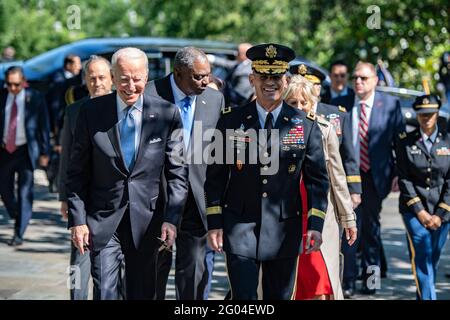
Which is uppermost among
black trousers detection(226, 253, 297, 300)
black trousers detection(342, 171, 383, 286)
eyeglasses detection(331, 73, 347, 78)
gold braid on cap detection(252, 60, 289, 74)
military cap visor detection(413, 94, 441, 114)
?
gold braid on cap detection(252, 60, 289, 74)

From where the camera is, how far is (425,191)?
8.99m

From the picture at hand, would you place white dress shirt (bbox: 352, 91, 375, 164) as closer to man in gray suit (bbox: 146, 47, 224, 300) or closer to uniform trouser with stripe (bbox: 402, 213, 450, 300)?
uniform trouser with stripe (bbox: 402, 213, 450, 300)

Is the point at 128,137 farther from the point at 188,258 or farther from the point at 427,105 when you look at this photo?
the point at 427,105

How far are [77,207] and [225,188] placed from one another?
0.92 metres

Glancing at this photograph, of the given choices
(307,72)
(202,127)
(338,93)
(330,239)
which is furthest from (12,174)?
(330,239)

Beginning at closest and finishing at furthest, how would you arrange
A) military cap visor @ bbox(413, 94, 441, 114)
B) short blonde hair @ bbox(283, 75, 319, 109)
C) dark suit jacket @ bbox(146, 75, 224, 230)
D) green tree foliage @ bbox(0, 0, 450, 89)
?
short blonde hair @ bbox(283, 75, 319, 109) → dark suit jacket @ bbox(146, 75, 224, 230) → military cap visor @ bbox(413, 94, 441, 114) → green tree foliage @ bbox(0, 0, 450, 89)

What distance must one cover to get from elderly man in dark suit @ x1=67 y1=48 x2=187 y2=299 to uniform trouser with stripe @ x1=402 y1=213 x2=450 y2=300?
2.98 metres

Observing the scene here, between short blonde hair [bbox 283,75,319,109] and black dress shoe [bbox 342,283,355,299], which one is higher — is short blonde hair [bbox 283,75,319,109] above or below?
above

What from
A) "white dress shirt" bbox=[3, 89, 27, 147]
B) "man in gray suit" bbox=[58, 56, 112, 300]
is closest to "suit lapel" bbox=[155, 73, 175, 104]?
"man in gray suit" bbox=[58, 56, 112, 300]

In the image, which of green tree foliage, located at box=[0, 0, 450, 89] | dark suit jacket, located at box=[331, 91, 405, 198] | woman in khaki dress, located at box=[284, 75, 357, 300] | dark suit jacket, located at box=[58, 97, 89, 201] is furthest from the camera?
green tree foliage, located at box=[0, 0, 450, 89]

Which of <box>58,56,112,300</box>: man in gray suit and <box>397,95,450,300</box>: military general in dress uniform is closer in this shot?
<box>58,56,112,300</box>: man in gray suit

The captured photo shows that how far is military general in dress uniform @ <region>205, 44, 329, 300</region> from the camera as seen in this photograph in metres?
6.40

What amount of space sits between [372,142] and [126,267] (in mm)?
4041

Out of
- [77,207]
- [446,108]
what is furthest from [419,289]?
[446,108]
